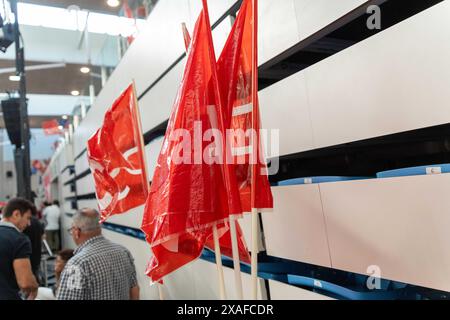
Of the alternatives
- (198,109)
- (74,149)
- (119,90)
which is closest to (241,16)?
(198,109)

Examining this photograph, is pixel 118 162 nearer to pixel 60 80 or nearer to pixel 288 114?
pixel 288 114

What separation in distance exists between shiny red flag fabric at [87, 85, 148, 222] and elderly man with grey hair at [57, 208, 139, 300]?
0.81 ft

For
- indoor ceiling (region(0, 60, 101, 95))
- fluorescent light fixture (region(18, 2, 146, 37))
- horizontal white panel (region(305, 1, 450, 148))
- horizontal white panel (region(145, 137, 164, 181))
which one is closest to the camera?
horizontal white panel (region(305, 1, 450, 148))

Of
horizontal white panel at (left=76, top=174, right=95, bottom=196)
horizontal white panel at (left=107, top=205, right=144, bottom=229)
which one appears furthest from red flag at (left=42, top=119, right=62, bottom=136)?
horizontal white panel at (left=107, top=205, right=144, bottom=229)

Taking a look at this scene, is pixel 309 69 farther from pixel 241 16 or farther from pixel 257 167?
pixel 257 167

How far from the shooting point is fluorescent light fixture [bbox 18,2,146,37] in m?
2.84

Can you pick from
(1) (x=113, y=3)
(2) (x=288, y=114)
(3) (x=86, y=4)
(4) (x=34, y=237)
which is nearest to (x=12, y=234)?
(4) (x=34, y=237)

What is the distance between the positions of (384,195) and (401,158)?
33 centimetres

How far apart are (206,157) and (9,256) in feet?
6.28

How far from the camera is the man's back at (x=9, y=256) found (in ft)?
7.36

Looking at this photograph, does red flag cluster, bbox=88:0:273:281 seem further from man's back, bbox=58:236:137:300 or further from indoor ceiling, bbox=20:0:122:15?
indoor ceiling, bbox=20:0:122:15

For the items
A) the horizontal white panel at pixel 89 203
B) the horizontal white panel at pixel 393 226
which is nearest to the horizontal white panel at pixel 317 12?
the horizontal white panel at pixel 393 226

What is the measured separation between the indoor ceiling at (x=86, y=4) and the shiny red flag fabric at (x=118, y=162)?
1.49m

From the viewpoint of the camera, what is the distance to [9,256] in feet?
7.39
